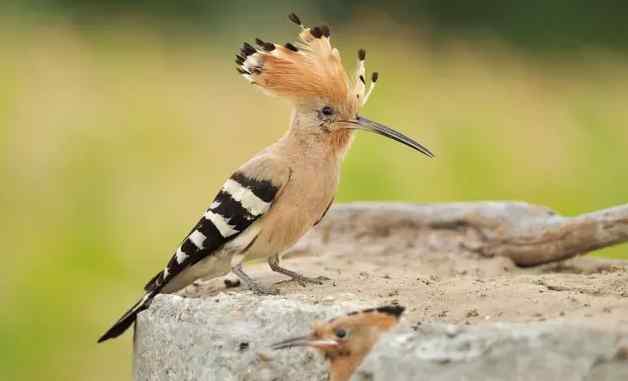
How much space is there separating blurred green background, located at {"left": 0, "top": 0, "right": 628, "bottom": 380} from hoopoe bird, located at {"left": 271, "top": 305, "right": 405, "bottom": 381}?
259cm

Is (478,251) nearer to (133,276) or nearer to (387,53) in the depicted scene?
(133,276)

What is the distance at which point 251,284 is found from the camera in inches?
109

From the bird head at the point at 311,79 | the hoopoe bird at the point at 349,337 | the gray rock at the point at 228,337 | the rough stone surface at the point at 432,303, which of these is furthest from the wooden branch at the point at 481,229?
the hoopoe bird at the point at 349,337

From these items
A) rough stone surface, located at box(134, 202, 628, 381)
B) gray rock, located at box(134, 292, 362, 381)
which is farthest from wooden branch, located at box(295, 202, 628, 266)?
gray rock, located at box(134, 292, 362, 381)

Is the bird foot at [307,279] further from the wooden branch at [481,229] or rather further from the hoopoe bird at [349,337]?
the wooden branch at [481,229]

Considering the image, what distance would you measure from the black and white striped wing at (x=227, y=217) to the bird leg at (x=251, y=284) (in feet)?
0.23

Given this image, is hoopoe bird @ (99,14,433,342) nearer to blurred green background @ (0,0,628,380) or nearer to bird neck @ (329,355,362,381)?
bird neck @ (329,355,362,381)

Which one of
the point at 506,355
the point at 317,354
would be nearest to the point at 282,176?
the point at 317,354

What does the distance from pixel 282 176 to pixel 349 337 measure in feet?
2.58

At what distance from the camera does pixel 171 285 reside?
292 cm

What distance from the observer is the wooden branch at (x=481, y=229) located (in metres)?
3.35

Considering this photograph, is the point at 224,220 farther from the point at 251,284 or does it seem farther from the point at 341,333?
the point at 341,333

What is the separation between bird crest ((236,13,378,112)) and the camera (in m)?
2.87

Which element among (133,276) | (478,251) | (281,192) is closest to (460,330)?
(281,192)
